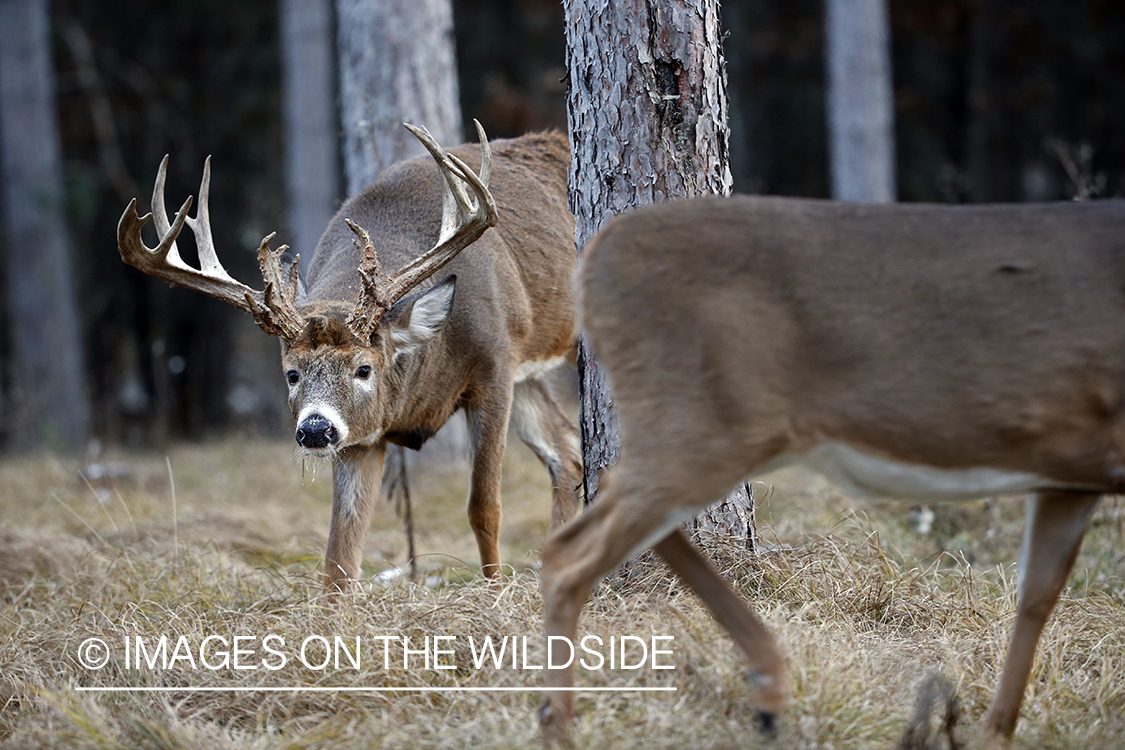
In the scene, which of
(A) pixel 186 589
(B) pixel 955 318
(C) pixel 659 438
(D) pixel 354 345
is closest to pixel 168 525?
(A) pixel 186 589

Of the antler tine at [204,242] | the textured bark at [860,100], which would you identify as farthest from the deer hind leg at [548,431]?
the textured bark at [860,100]

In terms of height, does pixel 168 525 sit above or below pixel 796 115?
below

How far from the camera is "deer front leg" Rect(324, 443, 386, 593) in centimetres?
478

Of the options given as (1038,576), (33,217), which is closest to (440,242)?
(1038,576)

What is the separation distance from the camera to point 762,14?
67.8ft

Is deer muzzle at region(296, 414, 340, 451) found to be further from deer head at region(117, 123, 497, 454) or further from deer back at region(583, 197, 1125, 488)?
deer back at region(583, 197, 1125, 488)

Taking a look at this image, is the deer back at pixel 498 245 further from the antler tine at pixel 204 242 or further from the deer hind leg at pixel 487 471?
the antler tine at pixel 204 242

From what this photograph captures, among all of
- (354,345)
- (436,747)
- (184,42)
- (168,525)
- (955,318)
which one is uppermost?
(184,42)

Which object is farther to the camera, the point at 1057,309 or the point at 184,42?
the point at 184,42

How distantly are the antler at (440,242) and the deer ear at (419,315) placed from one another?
0.06m

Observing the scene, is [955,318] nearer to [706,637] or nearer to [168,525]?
[706,637]

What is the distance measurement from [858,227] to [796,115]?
18183mm

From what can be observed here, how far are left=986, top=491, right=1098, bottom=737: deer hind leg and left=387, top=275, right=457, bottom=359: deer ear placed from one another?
2616 millimetres

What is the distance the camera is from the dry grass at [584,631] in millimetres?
3029
